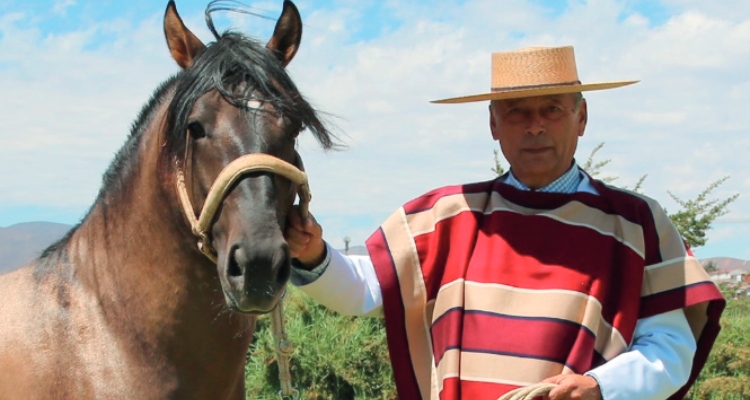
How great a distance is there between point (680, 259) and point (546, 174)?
0.55 meters

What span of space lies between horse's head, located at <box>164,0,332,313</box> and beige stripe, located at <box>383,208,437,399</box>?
1.64 ft

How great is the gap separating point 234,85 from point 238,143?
10.2 inches

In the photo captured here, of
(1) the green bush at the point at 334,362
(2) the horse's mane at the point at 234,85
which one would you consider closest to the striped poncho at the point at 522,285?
(2) the horse's mane at the point at 234,85

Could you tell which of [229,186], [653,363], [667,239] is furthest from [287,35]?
[653,363]

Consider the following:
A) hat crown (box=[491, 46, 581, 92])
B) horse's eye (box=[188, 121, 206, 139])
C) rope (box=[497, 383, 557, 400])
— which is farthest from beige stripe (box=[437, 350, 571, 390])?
horse's eye (box=[188, 121, 206, 139])

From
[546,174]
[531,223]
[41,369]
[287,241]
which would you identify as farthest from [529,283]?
[41,369]

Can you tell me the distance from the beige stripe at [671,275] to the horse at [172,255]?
124 centimetres

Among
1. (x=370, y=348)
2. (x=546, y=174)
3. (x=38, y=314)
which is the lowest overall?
(x=370, y=348)

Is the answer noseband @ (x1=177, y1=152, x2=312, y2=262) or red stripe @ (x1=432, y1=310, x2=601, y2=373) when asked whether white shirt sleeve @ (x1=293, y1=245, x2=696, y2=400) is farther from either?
noseband @ (x1=177, y1=152, x2=312, y2=262)

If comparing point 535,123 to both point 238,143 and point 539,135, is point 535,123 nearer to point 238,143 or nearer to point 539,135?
point 539,135

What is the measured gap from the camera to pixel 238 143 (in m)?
2.81

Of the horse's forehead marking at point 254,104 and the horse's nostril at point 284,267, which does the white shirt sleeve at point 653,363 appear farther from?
the horse's forehead marking at point 254,104

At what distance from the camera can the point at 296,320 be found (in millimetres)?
6770

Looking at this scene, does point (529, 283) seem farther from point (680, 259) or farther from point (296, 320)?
point (296, 320)
